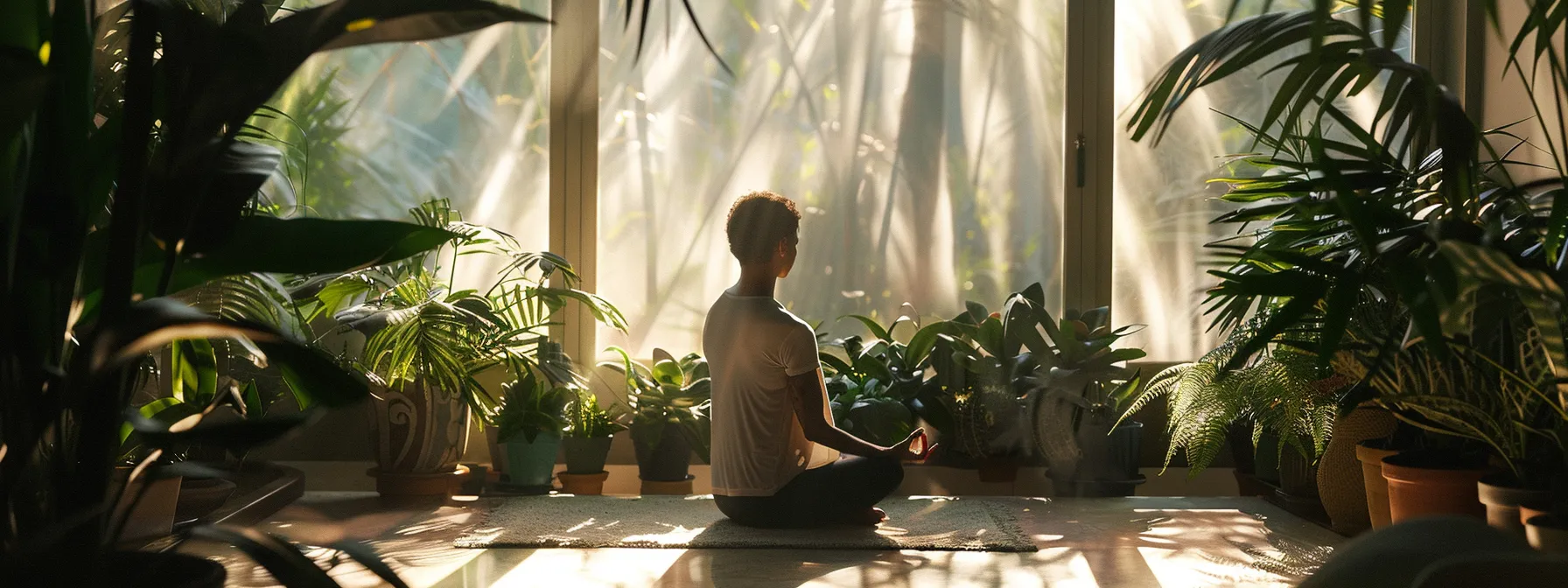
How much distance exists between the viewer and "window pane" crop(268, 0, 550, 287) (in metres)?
4.40

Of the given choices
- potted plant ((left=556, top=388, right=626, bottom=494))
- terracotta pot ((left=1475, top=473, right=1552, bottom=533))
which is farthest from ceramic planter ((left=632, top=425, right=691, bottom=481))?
terracotta pot ((left=1475, top=473, right=1552, bottom=533))

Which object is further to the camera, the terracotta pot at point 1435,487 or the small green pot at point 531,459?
the small green pot at point 531,459

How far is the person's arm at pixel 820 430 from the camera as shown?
3219 mm

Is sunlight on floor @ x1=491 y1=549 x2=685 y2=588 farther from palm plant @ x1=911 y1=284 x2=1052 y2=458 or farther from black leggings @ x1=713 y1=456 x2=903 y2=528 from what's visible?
palm plant @ x1=911 y1=284 x2=1052 y2=458

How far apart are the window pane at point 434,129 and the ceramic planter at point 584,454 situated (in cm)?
77

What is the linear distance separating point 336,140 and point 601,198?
94 centimetres

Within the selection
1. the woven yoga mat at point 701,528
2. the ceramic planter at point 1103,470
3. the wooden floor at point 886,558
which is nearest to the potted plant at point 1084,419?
the ceramic planter at point 1103,470

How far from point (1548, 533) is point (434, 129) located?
3.61m

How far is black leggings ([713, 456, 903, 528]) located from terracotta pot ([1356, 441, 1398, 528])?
1.19m

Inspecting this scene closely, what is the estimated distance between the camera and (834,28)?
14.7ft

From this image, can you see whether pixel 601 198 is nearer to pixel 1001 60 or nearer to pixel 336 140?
pixel 336 140

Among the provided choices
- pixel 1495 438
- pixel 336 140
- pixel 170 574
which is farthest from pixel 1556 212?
pixel 336 140

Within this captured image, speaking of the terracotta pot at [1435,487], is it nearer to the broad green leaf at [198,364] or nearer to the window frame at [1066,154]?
the window frame at [1066,154]

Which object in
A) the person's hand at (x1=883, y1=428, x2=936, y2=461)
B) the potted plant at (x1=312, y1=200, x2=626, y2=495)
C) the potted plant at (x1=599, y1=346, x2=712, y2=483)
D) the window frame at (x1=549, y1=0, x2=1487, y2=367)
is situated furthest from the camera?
the window frame at (x1=549, y1=0, x2=1487, y2=367)
